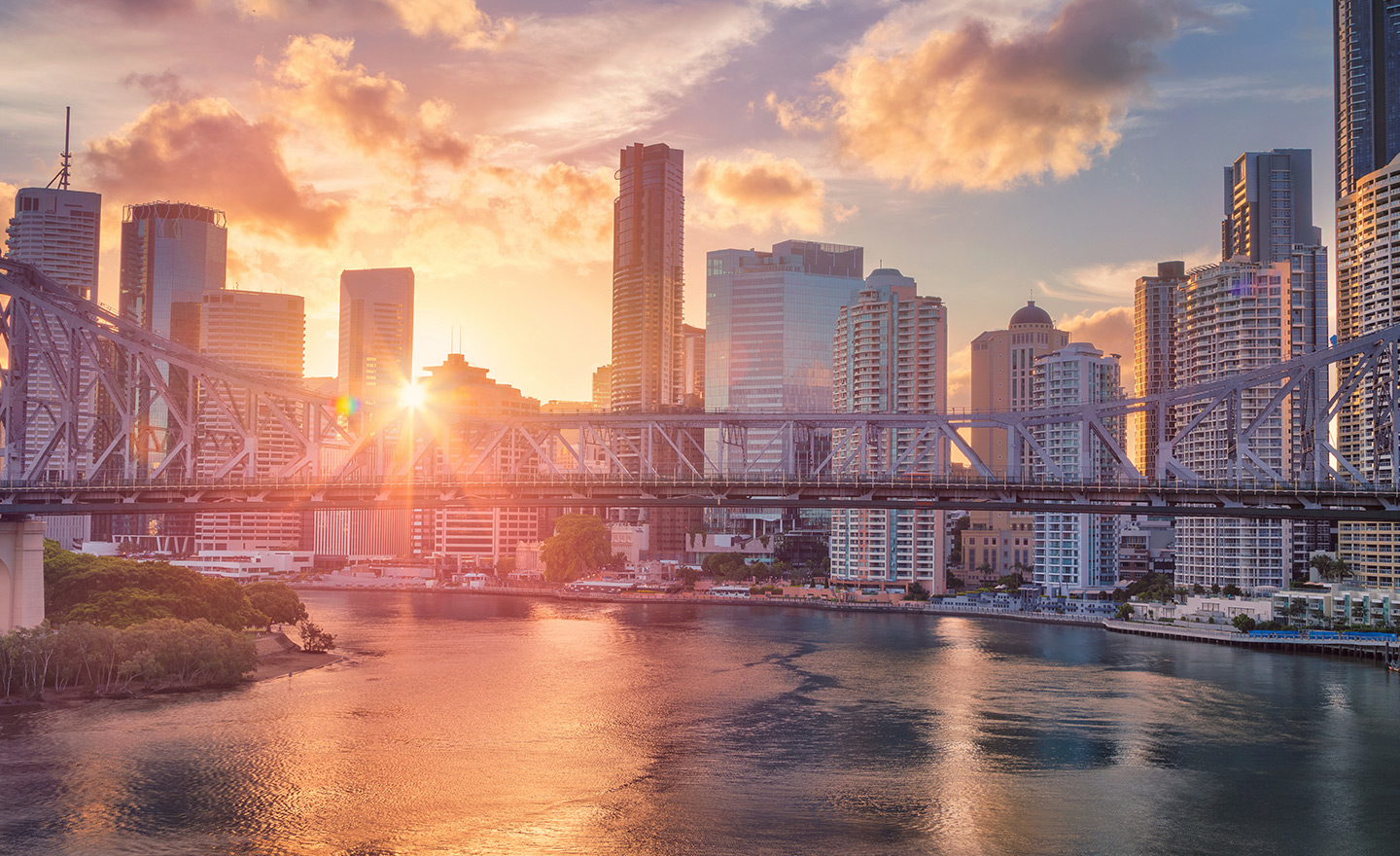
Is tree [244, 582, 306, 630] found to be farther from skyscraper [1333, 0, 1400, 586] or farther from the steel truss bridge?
skyscraper [1333, 0, 1400, 586]

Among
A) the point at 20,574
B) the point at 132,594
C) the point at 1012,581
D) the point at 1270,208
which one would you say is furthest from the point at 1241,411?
the point at 20,574

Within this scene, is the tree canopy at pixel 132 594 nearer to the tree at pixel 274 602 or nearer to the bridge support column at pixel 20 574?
the bridge support column at pixel 20 574

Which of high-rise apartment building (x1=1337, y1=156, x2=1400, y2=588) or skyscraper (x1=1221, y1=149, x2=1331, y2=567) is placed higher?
skyscraper (x1=1221, y1=149, x2=1331, y2=567)

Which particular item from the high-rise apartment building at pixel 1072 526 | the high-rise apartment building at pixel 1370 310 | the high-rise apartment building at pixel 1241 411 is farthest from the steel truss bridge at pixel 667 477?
the high-rise apartment building at pixel 1072 526

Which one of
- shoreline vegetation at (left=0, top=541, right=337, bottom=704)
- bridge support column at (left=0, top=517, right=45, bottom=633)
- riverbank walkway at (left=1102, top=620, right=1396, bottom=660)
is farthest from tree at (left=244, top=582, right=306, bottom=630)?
riverbank walkway at (left=1102, top=620, right=1396, bottom=660)

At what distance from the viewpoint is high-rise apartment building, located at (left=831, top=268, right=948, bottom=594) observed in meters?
151

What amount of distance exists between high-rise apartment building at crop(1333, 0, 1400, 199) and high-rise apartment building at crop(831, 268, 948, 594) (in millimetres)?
61769

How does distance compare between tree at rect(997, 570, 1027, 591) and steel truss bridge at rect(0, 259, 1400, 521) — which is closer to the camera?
steel truss bridge at rect(0, 259, 1400, 521)

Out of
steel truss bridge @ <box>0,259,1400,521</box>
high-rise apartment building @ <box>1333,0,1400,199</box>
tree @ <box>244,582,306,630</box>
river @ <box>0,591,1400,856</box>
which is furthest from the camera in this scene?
high-rise apartment building @ <box>1333,0,1400,199</box>

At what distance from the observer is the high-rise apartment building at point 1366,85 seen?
160 metres

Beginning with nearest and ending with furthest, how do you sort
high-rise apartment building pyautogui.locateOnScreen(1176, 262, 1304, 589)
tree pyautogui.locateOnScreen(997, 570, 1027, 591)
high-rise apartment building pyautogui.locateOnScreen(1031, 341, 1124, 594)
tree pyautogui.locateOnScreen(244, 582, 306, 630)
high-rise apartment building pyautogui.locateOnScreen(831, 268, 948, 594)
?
1. tree pyautogui.locateOnScreen(244, 582, 306, 630)
2. high-rise apartment building pyautogui.locateOnScreen(1176, 262, 1304, 589)
3. high-rise apartment building pyautogui.locateOnScreen(1031, 341, 1124, 594)
4. high-rise apartment building pyautogui.locateOnScreen(831, 268, 948, 594)
5. tree pyautogui.locateOnScreen(997, 570, 1027, 591)

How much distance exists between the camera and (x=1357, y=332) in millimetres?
133375

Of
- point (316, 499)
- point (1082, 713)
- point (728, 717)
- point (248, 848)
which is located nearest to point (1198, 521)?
point (1082, 713)

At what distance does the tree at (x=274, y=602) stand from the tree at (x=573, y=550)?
7342cm
